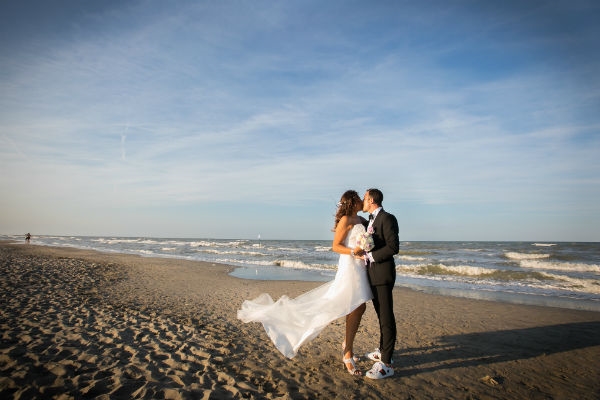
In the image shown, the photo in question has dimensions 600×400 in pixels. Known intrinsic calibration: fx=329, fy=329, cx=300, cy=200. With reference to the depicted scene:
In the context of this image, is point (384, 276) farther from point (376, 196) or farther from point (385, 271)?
A: point (376, 196)

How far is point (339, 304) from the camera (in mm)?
4250

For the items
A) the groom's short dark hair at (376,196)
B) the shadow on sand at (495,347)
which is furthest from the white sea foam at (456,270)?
the groom's short dark hair at (376,196)

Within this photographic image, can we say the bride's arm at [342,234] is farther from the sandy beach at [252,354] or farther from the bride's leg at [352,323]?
the sandy beach at [252,354]

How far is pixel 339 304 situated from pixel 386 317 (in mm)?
612

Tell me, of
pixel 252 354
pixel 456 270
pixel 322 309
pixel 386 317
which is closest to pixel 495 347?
pixel 386 317

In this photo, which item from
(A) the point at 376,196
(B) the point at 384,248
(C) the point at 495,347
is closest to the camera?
(B) the point at 384,248

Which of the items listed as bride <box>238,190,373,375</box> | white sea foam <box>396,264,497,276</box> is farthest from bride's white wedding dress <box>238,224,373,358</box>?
white sea foam <box>396,264,497,276</box>

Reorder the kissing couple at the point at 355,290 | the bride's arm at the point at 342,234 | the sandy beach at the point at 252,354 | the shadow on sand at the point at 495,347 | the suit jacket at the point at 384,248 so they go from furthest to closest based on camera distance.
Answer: the shadow on sand at the point at 495,347 → the bride's arm at the point at 342,234 → the kissing couple at the point at 355,290 → the suit jacket at the point at 384,248 → the sandy beach at the point at 252,354

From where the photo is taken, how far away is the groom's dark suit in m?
4.07

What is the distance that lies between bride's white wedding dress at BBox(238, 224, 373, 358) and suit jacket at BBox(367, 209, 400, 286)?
17 centimetres

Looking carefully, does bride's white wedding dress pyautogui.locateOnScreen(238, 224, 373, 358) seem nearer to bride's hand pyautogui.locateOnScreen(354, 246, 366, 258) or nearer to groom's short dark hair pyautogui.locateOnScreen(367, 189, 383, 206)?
bride's hand pyautogui.locateOnScreen(354, 246, 366, 258)

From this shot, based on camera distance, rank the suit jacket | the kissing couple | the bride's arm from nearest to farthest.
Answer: the suit jacket
the kissing couple
the bride's arm

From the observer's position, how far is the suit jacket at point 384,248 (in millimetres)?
4051

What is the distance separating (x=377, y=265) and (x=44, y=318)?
21.3 feet
